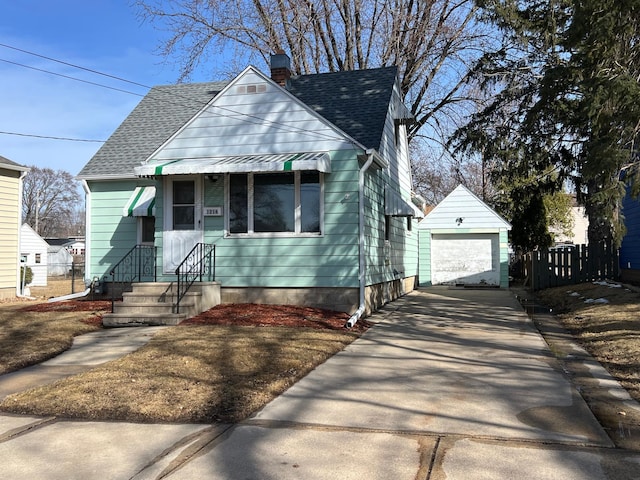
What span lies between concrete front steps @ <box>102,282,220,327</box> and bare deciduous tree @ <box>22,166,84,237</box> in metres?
67.2

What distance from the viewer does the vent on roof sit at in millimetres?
11562

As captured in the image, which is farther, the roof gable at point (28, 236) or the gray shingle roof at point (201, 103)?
the roof gable at point (28, 236)

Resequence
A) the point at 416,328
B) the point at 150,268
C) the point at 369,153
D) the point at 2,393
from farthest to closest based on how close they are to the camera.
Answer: the point at 150,268
the point at 369,153
the point at 416,328
the point at 2,393

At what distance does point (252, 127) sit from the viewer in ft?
38.0

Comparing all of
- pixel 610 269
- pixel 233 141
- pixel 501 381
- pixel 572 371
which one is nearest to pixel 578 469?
pixel 501 381

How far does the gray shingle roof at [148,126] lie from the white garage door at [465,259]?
10.5 metres

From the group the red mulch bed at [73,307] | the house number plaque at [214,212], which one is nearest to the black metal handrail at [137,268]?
the red mulch bed at [73,307]

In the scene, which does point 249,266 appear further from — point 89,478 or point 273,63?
point 89,478

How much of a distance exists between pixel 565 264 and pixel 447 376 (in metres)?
13.4

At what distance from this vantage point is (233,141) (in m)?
11.7

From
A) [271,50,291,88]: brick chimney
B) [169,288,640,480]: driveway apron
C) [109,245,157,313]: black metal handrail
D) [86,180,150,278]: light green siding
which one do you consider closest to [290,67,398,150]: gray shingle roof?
[271,50,291,88]: brick chimney

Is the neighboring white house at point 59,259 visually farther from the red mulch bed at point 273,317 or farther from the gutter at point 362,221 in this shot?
the gutter at point 362,221

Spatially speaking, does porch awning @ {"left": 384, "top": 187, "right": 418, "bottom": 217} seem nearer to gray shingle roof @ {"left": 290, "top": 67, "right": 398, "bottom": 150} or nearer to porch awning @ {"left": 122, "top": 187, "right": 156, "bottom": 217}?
gray shingle roof @ {"left": 290, "top": 67, "right": 398, "bottom": 150}

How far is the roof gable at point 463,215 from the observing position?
20.3m
